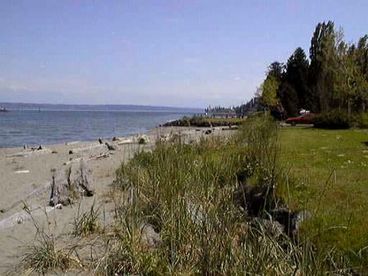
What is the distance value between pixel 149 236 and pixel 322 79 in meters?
40.1

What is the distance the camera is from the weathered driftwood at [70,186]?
9.46 metres

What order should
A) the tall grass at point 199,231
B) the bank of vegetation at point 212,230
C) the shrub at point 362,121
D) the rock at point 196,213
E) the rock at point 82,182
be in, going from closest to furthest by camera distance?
the tall grass at point 199,231 → the bank of vegetation at point 212,230 → the rock at point 196,213 → the rock at point 82,182 → the shrub at point 362,121

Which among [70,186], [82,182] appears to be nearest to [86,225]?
[70,186]

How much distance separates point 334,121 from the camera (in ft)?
95.0

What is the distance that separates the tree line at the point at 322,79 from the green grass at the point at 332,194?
2281 cm

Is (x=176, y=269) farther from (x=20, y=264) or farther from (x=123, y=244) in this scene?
(x=20, y=264)

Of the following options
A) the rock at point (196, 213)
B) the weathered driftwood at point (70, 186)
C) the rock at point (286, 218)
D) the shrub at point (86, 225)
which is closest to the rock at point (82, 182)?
the weathered driftwood at point (70, 186)

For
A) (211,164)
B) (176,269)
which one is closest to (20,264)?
(176,269)

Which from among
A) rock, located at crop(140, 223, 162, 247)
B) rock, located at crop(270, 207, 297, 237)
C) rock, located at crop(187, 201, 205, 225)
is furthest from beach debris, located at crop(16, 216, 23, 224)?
rock, located at crop(270, 207, 297, 237)

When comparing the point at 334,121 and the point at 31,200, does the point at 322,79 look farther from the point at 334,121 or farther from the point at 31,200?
the point at 31,200

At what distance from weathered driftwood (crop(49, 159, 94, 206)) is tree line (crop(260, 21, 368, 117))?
26856 millimetres

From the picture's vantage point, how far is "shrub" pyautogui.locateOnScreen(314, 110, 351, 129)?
28.5 m

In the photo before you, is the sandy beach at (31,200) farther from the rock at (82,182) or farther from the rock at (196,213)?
the rock at (196,213)

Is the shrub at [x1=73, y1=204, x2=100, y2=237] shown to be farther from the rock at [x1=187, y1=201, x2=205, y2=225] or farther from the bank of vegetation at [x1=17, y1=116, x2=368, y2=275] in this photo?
the rock at [x1=187, y1=201, x2=205, y2=225]
